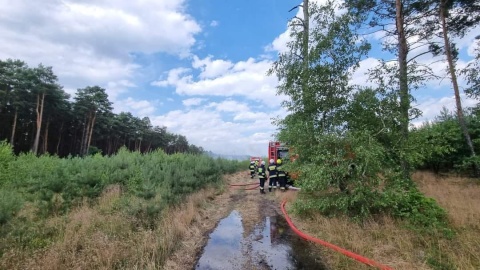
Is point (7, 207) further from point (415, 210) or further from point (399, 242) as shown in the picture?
point (415, 210)

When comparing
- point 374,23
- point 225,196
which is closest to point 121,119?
point 225,196

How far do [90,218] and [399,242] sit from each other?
7484 mm

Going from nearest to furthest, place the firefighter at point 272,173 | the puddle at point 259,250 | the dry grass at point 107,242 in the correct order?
the dry grass at point 107,242 → the puddle at point 259,250 → the firefighter at point 272,173

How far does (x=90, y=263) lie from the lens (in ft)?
16.3

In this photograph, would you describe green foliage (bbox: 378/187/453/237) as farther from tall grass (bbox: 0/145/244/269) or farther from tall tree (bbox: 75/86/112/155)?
tall tree (bbox: 75/86/112/155)

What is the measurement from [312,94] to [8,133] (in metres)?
46.7

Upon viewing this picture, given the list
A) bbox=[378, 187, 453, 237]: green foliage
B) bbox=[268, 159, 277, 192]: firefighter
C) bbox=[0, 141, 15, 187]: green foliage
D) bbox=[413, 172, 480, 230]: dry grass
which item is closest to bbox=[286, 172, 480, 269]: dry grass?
bbox=[413, 172, 480, 230]: dry grass

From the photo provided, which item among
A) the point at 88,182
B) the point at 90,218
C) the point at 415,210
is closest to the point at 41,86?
the point at 88,182

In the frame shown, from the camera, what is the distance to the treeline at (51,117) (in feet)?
104

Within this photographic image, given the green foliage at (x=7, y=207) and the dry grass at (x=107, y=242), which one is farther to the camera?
the green foliage at (x=7, y=207)

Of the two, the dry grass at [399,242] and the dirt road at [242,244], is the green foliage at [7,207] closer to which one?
the dirt road at [242,244]

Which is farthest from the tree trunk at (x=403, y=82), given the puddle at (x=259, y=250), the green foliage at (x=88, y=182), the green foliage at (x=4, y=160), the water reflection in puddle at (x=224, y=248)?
the green foliage at (x=4, y=160)

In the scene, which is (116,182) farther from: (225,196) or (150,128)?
(150,128)

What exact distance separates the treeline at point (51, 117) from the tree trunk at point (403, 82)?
26.5 meters
